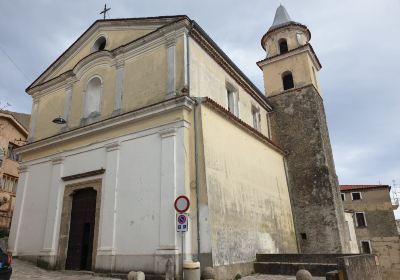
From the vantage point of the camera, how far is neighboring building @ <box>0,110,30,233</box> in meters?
21.9

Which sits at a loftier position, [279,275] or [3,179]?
[3,179]

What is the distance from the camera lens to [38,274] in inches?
416

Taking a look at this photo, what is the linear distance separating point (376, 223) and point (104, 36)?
28744mm

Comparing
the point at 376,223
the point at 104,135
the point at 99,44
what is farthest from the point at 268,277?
the point at 376,223

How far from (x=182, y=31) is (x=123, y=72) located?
3.01m

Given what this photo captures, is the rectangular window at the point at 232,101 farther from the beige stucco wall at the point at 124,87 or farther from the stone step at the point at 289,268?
the stone step at the point at 289,268

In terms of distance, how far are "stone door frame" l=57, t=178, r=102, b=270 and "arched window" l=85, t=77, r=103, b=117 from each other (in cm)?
315

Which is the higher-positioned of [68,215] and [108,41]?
[108,41]

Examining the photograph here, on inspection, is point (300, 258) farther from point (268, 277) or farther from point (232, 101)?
point (232, 101)

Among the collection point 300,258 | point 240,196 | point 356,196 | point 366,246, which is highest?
point 356,196

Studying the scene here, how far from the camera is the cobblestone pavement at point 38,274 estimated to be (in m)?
9.80

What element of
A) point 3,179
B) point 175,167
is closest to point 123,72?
point 175,167

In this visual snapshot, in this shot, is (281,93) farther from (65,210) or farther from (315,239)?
(65,210)

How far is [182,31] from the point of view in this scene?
11.9 m
